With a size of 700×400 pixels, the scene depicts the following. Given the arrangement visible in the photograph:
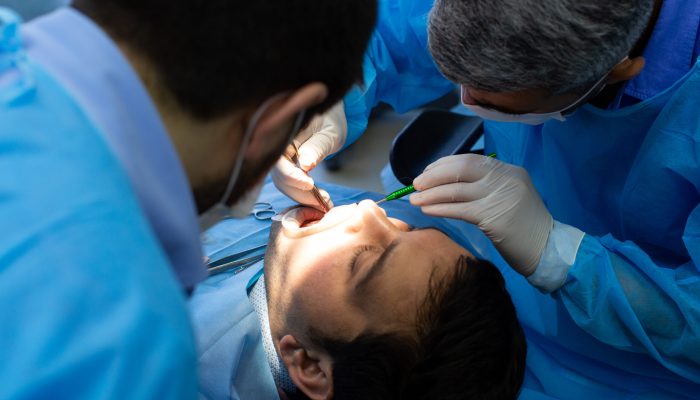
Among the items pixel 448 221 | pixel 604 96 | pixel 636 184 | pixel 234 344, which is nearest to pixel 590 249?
pixel 636 184

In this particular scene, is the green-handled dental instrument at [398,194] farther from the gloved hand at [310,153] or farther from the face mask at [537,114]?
the face mask at [537,114]

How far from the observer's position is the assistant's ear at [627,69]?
1087 millimetres

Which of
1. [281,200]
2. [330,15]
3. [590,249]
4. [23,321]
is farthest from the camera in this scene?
[281,200]

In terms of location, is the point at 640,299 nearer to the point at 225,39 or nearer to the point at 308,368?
the point at 308,368

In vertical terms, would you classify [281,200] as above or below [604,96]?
below

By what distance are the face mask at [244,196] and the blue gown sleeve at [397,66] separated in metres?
0.75

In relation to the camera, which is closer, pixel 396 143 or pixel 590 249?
pixel 590 249

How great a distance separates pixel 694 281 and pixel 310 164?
840mm

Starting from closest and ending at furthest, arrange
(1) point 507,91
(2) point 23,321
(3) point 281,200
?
1. (2) point 23,321
2. (1) point 507,91
3. (3) point 281,200

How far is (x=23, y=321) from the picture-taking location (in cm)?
45

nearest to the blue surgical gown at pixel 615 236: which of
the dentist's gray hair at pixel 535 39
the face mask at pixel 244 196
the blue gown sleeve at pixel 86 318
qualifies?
the dentist's gray hair at pixel 535 39

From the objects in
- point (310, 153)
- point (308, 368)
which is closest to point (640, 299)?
point (308, 368)

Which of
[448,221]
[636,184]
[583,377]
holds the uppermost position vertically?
[636,184]

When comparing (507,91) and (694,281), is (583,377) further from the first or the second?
(507,91)
